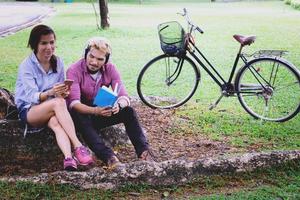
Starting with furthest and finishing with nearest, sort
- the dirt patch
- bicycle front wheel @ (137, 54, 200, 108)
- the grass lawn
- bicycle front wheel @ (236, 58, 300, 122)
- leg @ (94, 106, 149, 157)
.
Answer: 1. bicycle front wheel @ (137, 54, 200, 108)
2. bicycle front wheel @ (236, 58, 300, 122)
3. the grass lawn
4. the dirt patch
5. leg @ (94, 106, 149, 157)

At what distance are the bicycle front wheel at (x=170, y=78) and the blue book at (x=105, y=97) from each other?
1.92 meters

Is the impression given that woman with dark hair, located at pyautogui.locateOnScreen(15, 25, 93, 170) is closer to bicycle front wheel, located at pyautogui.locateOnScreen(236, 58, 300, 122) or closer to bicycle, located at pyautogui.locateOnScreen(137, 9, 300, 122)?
bicycle, located at pyautogui.locateOnScreen(137, 9, 300, 122)

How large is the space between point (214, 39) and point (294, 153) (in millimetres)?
9577

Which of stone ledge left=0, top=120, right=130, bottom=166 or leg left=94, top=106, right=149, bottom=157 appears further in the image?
stone ledge left=0, top=120, right=130, bottom=166

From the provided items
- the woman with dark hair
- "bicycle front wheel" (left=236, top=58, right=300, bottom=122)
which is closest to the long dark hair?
the woman with dark hair

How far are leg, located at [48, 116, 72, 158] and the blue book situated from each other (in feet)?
1.26

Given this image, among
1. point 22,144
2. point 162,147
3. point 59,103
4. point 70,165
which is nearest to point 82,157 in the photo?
point 70,165

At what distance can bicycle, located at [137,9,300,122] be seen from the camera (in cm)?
559

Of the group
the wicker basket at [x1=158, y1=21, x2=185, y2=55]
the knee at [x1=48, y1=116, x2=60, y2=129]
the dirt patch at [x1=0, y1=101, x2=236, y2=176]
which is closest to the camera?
the knee at [x1=48, y1=116, x2=60, y2=129]

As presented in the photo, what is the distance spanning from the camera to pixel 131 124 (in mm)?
4215

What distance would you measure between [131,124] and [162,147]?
733 mm

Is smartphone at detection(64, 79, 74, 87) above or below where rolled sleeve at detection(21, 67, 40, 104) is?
above

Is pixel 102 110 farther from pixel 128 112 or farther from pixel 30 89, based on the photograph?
pixel 30 89

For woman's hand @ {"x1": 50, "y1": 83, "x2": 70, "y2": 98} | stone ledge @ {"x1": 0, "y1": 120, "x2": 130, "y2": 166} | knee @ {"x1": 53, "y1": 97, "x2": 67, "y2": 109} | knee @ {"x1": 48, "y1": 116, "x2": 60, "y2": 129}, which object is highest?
woman's hand @ {"x1": 50, "y1": 83, "x2": 70, "y2": 98}
